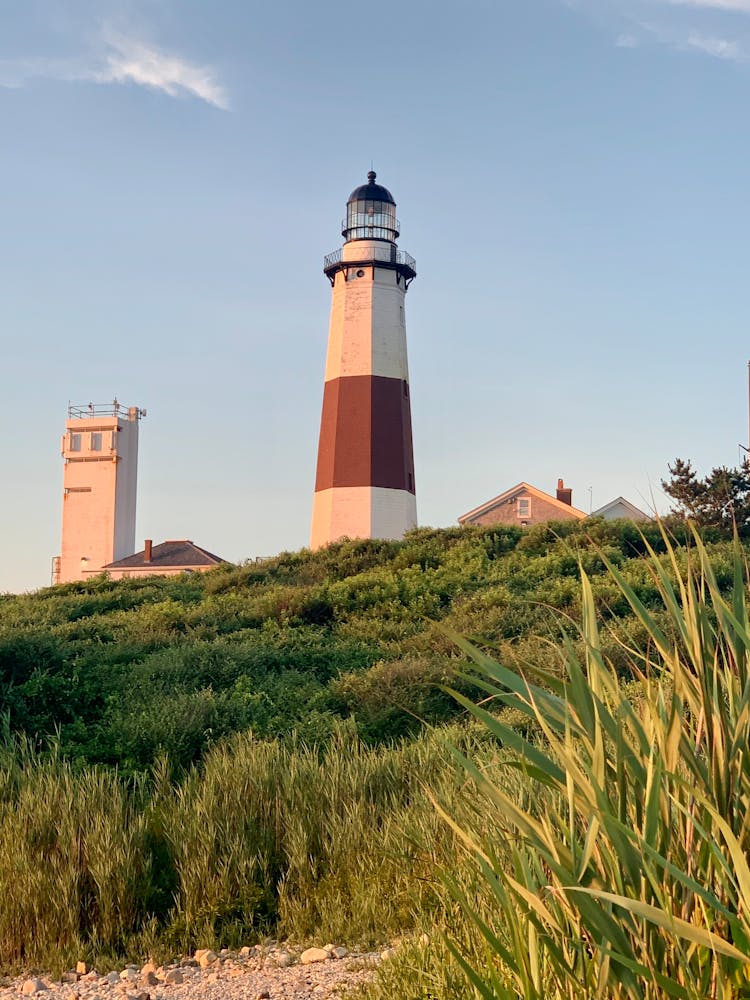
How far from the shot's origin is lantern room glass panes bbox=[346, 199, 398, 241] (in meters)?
39.1

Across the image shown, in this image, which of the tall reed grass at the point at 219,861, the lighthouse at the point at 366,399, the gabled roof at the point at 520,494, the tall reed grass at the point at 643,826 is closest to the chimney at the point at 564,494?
the gabled roof at the point at 520,494

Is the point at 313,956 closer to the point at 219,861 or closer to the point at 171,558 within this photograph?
the point at 219,861

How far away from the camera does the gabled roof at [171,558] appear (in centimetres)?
4991

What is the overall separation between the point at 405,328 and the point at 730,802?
3624 cm

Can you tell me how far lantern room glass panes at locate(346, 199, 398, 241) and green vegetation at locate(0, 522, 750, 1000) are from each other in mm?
22549

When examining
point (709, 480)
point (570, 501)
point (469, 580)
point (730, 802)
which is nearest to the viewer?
point (730, 802)

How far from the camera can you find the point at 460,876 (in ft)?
17.7

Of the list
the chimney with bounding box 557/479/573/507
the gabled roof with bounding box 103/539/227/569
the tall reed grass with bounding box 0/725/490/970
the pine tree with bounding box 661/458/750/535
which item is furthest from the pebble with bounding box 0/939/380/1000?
the gabled roof with bounding box 103/539/227/569

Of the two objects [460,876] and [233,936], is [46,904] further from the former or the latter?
[460,876]

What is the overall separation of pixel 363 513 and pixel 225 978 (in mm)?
29621

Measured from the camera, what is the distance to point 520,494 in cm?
4484

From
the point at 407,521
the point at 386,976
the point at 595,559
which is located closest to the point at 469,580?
the point at 595,559

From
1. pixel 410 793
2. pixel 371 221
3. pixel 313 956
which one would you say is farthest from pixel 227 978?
pixel 371 221

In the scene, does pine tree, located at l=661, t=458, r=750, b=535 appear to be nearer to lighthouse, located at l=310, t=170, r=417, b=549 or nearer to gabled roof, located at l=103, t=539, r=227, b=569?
lighthouse, located at l=310, t=170, r=417, b=549
